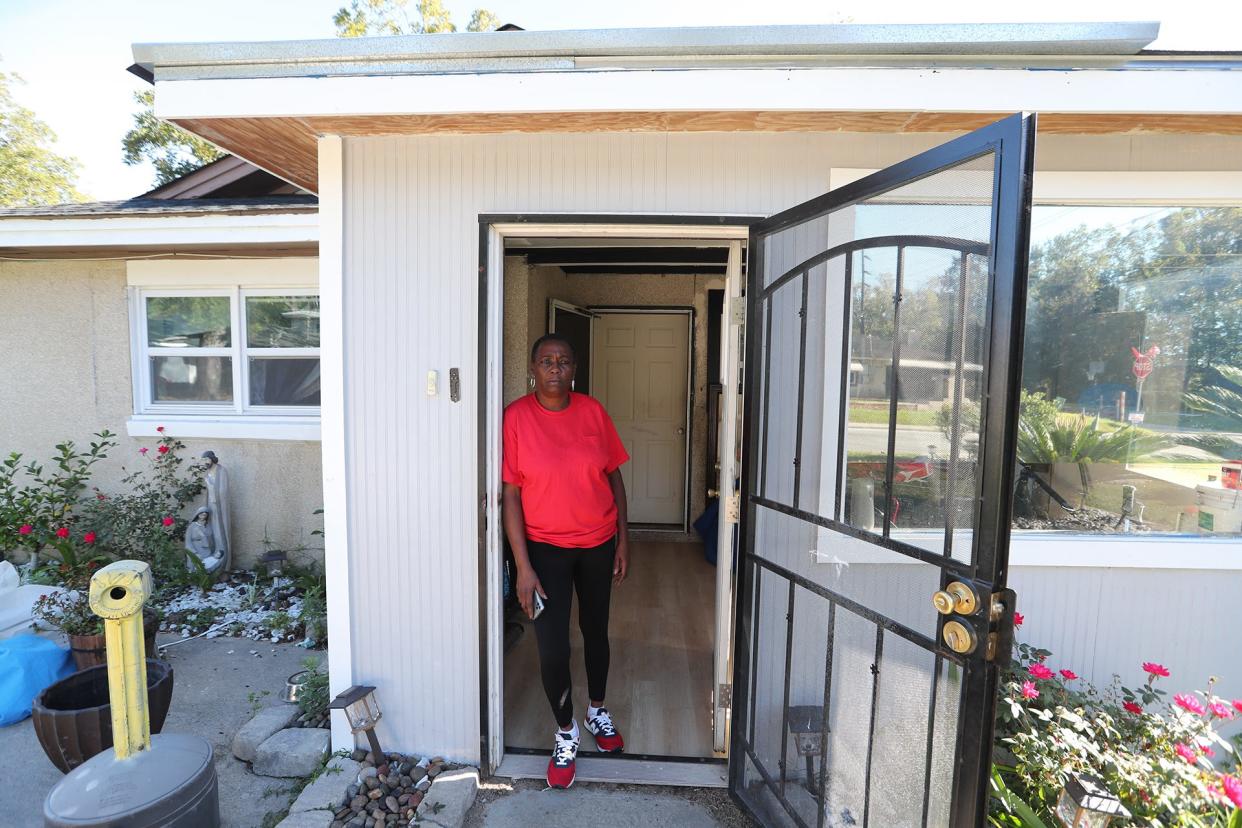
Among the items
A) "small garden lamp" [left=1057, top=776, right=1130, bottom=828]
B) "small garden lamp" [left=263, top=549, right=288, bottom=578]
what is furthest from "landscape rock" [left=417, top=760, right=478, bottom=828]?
"small garden lamp" [left=263, top=549, right=288, bottom=578]

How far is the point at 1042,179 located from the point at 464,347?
7.65 ft

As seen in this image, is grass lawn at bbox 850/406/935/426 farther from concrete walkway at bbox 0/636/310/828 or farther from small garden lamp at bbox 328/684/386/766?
concrete walkway at bbox 0/636/310/828

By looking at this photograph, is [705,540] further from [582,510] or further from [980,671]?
[980,671]

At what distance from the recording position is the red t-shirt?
237 centimetres

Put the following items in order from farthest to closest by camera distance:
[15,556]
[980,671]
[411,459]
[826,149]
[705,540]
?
[705,540] < [15,556] < [411,459] < [826,149] < [980,671]

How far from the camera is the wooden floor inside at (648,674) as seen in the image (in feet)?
9.06

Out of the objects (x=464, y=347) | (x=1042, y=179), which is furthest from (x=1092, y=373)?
(x=464, y=347)

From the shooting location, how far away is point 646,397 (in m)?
6.07

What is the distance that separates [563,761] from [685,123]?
2463 mm

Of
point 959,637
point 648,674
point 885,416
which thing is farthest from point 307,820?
point 885,416

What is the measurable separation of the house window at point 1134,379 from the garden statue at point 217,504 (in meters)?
4.98

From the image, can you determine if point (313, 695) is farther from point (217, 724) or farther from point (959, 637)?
point (959, 637)

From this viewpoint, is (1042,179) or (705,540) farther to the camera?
(705,540)

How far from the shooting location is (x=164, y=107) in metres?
2.06
